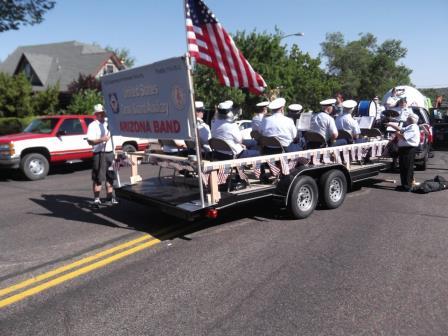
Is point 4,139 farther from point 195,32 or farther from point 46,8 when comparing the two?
point 46,8

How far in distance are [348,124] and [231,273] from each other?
598 centimetres

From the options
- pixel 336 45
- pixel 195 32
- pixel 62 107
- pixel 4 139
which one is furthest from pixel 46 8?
pixel 336 45

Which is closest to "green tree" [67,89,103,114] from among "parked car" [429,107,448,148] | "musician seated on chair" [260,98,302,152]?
"parked car" [429,107,448,148]

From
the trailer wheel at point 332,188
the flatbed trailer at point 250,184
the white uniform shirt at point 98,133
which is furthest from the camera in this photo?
the white uniform shirt at point 98,133

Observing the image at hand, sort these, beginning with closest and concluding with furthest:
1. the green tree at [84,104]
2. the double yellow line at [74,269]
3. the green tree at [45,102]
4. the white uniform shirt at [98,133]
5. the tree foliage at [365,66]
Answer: the double yellow line at [74,269] < the white uniform shirt at [98,133] < the green tree at [84,104] < the green tree at [45,102] < the tree foliage at [365,66]

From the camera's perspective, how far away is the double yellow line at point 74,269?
165 inches

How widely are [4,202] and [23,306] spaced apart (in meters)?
5.55

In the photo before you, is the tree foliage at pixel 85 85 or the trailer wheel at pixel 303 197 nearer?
the trailer wheel at pixel 303 197

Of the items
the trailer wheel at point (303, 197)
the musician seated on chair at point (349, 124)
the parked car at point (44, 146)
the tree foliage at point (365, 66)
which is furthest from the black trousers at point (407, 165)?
the tree foliage at point (365, 66)

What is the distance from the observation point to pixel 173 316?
143 inches

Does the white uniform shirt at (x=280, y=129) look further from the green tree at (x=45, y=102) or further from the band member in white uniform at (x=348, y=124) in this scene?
the green tree at (x=45, y=102)

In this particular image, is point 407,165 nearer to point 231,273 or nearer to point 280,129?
point 280,129

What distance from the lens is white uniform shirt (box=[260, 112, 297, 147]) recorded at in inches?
279

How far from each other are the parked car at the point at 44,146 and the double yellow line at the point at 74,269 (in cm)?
611
